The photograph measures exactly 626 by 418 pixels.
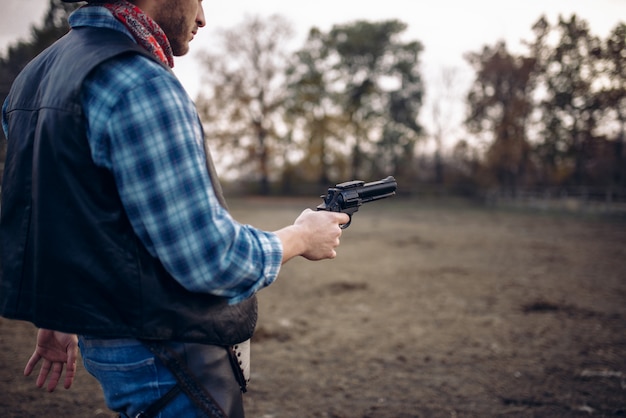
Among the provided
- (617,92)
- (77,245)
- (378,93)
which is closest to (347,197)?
(77,245)

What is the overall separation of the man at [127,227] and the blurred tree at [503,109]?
32.1 metres

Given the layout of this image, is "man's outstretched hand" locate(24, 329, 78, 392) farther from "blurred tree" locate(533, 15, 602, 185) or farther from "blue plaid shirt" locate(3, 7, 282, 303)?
"blurred tree" locate(533, 15, 602, 185)

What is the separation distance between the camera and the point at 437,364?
14.0ft

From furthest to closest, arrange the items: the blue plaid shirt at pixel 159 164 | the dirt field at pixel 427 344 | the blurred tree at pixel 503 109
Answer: the blurred tree at pixel 503 109, the dirt field at pixel 427 344, the blue plaid shirt at pixel 159 164

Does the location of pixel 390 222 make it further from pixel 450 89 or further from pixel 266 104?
pixel 450 89

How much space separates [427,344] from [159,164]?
4.36 metres

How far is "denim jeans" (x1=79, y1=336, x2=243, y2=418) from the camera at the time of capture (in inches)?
50.0

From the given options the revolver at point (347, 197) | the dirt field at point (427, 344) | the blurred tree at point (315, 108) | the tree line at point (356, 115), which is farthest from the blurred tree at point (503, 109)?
the revolver at point (347, 197)

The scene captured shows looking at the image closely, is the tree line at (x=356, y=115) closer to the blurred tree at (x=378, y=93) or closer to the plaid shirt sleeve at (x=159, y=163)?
the blurred tree at (x=378, y=93)

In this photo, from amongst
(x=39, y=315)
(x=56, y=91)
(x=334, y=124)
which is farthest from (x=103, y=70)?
(x=334, y=124)

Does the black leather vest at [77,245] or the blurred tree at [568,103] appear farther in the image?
the blurred tree at [568,103]

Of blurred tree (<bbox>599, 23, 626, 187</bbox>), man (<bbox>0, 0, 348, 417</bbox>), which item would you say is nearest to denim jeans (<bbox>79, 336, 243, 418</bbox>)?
man (<bbox>0, 0, 348, 417</bbox>)

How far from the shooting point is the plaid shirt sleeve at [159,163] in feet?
3.60

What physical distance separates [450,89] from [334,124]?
44.1 ft
